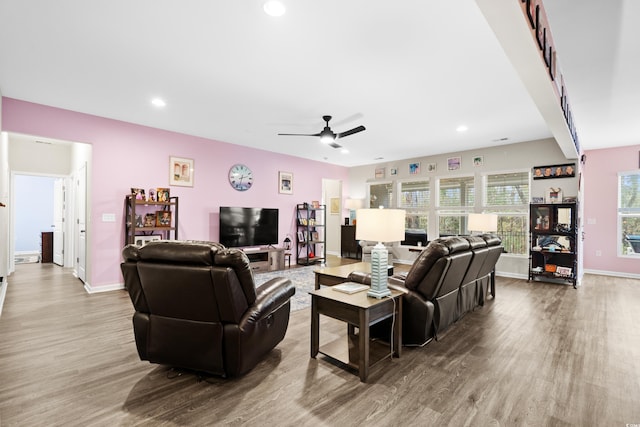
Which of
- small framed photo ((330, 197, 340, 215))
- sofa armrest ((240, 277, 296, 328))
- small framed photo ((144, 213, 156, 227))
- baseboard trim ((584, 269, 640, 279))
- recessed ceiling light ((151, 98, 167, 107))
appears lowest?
baseboard trim ((584, 269, 640, 279))

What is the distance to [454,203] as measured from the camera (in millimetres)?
7031

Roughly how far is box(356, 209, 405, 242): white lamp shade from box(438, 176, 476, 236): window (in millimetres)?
4977

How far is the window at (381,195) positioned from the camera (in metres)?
8.27

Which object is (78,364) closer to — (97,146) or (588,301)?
(97,146)

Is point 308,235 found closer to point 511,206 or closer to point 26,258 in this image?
point 511,206

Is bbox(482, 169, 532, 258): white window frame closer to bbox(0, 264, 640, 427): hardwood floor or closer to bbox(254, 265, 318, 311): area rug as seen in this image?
bbox(0, 264, 640, 427): hardwood floor

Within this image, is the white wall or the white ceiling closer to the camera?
the white ceiling

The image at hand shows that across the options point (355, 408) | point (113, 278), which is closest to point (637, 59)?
point (355, 408)

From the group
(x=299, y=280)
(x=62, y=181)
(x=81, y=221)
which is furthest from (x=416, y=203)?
(x=62, y=181)

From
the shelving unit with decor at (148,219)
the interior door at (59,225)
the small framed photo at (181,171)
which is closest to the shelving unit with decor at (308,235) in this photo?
the small framed photo at (181,171)

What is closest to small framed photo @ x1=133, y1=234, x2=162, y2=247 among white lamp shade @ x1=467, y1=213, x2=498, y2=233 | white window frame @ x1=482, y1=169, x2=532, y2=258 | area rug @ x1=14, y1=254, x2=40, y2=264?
area rug @ x1=14, y1=254, x2=40, y2=264

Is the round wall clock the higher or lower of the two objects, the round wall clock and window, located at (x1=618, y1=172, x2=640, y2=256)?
the higher

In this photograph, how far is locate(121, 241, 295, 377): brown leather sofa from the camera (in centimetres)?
197

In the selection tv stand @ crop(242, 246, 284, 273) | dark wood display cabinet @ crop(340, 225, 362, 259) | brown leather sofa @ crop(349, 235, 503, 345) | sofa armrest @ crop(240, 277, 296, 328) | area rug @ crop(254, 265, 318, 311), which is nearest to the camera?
sofa armrest @ crop(240, 277, 296, 328)
